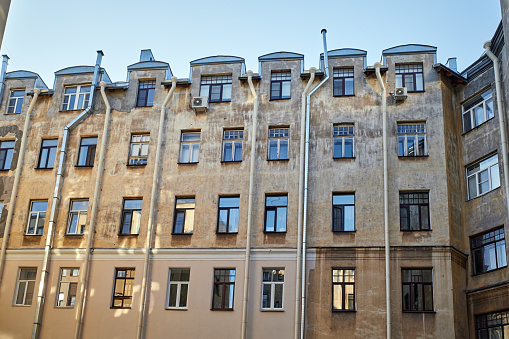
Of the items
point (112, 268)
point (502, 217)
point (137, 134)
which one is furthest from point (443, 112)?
point (112, 268)

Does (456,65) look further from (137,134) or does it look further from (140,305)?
(140,305)

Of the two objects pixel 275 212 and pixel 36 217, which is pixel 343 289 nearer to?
pixel 275 212

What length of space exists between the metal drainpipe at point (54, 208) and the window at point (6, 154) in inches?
123

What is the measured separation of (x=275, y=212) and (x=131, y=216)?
715 cm

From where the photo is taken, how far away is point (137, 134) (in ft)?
102

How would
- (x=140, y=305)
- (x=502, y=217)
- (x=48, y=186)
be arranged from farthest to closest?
→ (x=48, y=186), (x=140, y=305), (x=502, y=217)

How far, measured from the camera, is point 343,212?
2766 centimetres

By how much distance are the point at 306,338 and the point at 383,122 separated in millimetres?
10510

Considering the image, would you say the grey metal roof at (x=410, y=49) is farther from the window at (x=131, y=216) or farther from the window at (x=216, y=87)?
the window at (x=131, y=216)

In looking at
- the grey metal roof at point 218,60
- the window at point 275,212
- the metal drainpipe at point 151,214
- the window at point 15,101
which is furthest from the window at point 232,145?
the window at point 15,101

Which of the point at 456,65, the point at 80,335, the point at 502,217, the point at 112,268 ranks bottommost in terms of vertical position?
the point at 80,335

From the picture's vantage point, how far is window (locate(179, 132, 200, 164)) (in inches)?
1185

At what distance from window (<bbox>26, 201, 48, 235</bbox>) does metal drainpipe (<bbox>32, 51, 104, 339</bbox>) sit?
0.90m

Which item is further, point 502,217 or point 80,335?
point 80,335
